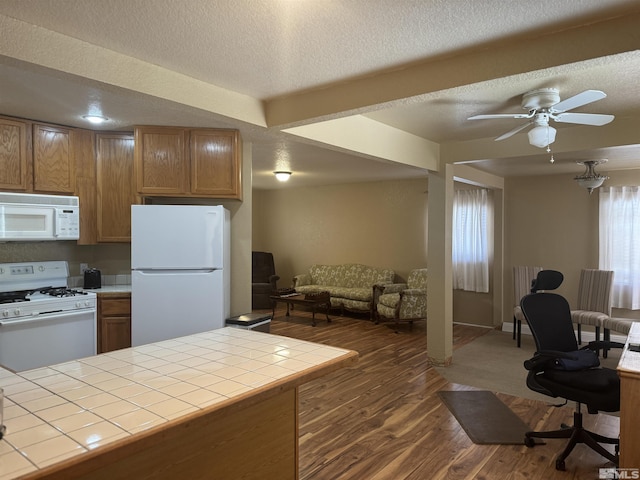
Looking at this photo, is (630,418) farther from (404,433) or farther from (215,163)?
(215,163)

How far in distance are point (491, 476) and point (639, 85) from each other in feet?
8.29

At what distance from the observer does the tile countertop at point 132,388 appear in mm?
1107

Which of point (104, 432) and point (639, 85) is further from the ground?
point (639, 85)

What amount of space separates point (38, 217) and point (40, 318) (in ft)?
2.70

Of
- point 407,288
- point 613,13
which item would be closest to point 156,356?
point 613,13

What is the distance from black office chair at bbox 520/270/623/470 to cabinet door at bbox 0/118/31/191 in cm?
389

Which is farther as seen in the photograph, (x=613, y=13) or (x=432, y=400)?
(x=432, y=400)

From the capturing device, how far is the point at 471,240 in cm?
669

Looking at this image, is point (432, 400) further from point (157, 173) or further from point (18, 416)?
point (18, 416)

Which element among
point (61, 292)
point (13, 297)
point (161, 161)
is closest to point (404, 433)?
point (161, 161)

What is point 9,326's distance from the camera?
3133 mm

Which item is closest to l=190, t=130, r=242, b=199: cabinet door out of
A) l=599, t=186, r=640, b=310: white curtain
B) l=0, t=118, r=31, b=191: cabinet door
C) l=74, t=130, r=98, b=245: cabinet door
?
l=74, t=130, r=98, b=245: cabinet door

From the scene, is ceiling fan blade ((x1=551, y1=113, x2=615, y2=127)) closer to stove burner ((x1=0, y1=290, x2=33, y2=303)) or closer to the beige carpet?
the beige carpet

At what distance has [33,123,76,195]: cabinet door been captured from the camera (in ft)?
11.3
